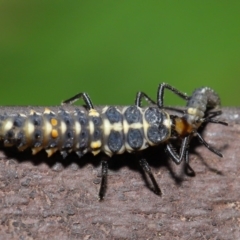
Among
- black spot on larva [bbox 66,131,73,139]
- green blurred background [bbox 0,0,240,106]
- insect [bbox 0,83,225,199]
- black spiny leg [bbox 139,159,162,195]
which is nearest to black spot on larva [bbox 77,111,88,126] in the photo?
insect [bbox 0,83,225,199]

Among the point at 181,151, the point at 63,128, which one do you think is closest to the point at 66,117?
the point at 63,128

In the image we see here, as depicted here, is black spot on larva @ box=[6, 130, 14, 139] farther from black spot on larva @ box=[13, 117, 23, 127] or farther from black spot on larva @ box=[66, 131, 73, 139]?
black spot on larva @ box=[66, 131, 73, 139]

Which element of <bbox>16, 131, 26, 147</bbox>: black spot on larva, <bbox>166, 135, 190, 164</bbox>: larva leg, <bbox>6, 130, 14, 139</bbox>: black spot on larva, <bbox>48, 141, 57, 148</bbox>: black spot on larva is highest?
<bbox>6, 130, 14, 139</bbox>: black spot on larva

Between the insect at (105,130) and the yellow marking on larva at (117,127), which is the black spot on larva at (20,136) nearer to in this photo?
the insect at (105,130)

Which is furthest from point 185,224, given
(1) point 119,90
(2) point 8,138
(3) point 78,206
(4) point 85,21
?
(4) point 85,21

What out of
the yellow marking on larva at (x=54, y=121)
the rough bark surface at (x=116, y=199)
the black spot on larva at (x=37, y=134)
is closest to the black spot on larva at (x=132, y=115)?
the rough bark surface at (x=116, y=199)

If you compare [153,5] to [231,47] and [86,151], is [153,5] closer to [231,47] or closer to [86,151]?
[231,47]
